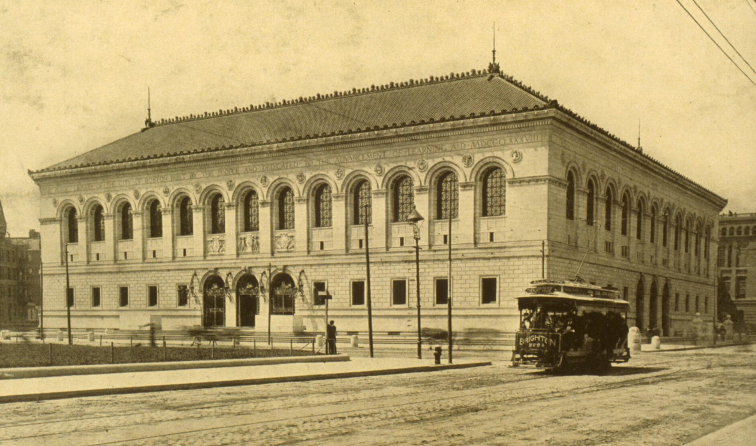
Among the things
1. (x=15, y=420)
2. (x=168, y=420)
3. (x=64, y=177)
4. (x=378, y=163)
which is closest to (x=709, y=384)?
(x=168, y=420)

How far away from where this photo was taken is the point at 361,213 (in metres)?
42.5

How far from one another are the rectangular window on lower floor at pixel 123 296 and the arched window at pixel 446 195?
21.9 metres

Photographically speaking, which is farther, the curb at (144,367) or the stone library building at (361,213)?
the stone library building at (361,213)

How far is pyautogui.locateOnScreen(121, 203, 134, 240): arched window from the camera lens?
50062 millimetres

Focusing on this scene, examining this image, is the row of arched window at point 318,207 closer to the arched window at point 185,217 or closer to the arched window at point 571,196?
the arched window at point 185,217

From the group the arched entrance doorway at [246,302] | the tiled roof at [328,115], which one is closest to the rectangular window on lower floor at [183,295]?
the arched entrance doorway at [246,302]

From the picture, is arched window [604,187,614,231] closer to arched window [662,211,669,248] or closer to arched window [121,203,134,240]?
arched window [662,211,669,248]

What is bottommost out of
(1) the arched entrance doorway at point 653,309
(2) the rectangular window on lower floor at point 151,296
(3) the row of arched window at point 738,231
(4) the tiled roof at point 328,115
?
(1) the arched entrance doorway at point 653,309

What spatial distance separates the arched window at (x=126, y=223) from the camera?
50.1m

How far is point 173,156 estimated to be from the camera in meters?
47.3

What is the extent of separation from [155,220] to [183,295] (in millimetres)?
5406

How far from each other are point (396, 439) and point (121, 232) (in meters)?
42.8

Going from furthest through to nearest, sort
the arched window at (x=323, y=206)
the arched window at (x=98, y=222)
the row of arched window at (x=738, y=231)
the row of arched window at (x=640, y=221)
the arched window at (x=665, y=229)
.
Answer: the row of arched window at (x=738, y=231) < the arched window at (x=665, y=229) < the arched window at (x=98, y=222) < the arched window at (x=323, y=206) < the row of arched window at (x=640, y=221)

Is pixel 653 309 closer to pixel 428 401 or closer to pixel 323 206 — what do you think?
pixel 323 206
